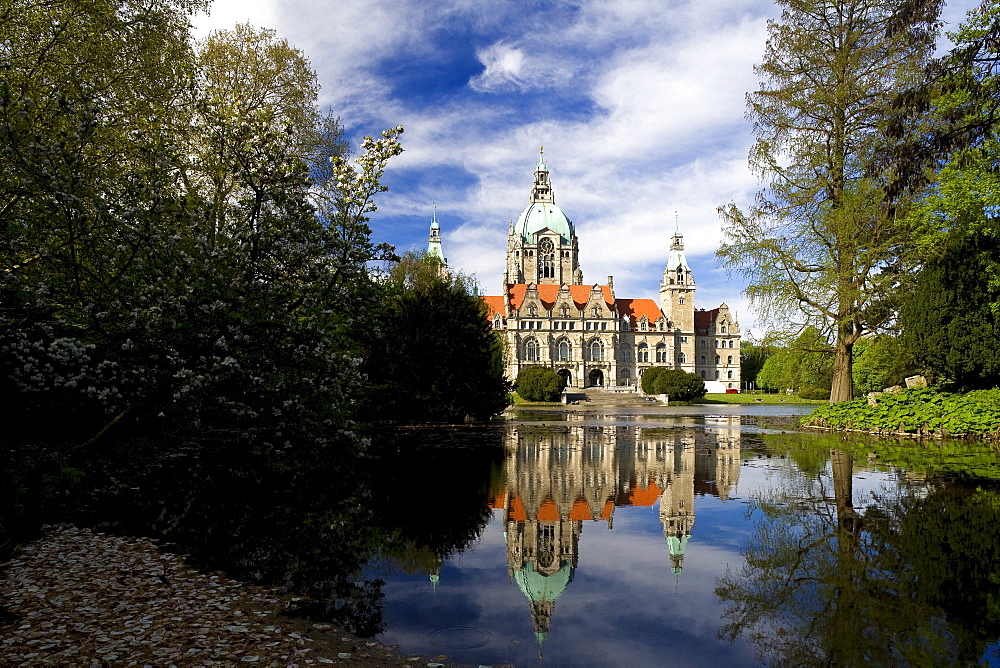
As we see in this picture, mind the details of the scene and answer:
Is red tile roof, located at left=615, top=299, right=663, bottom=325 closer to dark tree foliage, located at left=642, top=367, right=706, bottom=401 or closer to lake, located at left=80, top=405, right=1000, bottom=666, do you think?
dark tree foliage, located at left=642, top=367, right=706, bottom=401

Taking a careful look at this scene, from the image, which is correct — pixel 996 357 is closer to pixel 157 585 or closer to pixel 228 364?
pixel 228 364

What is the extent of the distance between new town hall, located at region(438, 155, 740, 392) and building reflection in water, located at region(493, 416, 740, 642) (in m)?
69.7

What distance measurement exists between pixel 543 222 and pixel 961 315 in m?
93.3

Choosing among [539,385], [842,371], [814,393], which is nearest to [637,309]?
[814,393]

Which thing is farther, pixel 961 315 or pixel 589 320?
pixel 589 320

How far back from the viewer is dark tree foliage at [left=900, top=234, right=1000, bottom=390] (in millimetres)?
17438

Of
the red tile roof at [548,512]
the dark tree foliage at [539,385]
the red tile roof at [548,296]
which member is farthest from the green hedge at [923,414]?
the red tile roof at [548,296]

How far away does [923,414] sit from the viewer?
1883cm

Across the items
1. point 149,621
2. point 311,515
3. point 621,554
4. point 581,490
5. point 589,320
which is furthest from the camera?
point 589,320

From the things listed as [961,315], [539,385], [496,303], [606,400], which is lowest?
[606,400]

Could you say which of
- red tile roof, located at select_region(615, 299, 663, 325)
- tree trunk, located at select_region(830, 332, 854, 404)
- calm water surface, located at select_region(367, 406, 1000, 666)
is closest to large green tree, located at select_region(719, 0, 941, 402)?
tree trunk, located at select_region(830, 332, 854, 404)

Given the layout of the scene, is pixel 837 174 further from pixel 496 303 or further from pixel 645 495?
pixel 496 303

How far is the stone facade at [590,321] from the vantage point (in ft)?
305

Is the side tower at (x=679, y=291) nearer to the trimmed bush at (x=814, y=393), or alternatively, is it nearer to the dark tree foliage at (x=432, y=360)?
the trimmed bush at (x=814, y=393)
